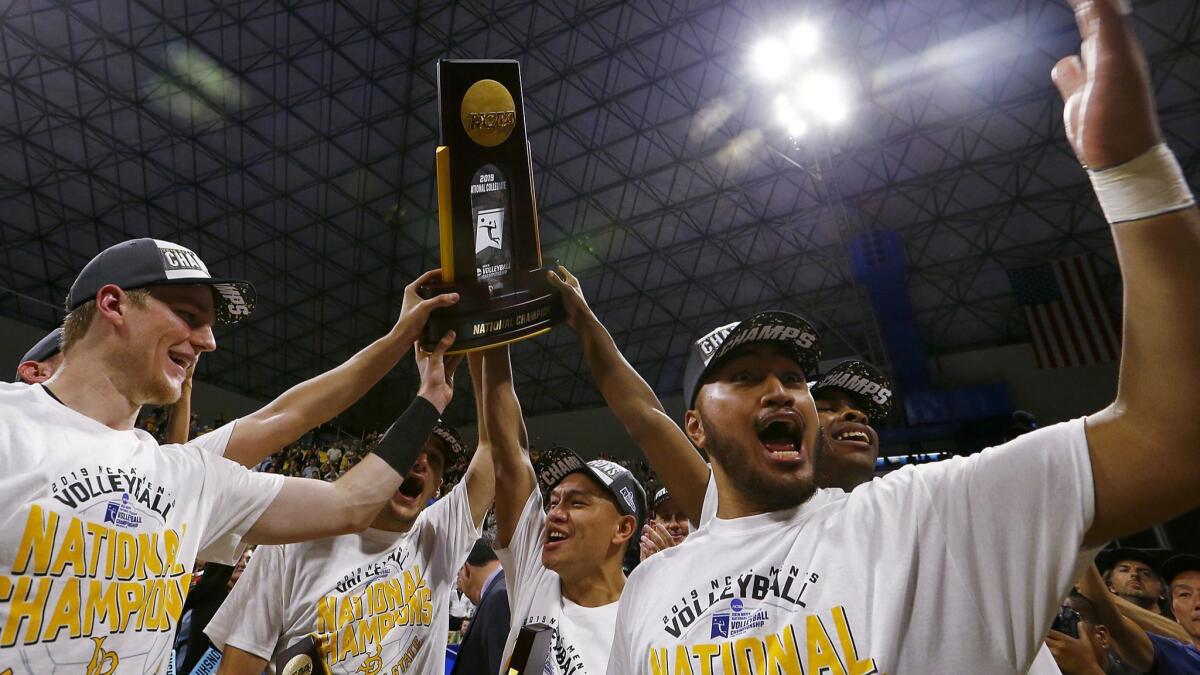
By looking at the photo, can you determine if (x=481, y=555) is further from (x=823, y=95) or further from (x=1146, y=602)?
(x=823, y=95)

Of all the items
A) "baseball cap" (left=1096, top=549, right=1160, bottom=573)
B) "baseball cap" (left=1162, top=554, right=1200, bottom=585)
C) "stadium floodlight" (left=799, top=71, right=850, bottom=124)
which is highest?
"stadium floodlight" (left=799, top=71, right=850, bottom=124)

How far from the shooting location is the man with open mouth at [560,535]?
204 cm

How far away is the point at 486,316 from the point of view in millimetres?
2045

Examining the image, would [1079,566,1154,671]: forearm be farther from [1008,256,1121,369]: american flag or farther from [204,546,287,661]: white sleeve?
[1008,256,1121,369]: american flag

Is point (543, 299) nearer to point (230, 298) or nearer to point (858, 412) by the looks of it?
point (230, 298)

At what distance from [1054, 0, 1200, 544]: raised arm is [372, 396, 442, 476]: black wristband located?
173 centimetres

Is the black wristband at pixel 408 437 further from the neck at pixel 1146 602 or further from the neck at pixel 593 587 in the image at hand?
the neck at pixel 1146 602

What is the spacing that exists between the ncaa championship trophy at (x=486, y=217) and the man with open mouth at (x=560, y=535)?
1.33 ft

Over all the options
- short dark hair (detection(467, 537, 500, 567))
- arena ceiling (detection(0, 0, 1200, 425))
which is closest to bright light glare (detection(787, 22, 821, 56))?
arena ceiling (detection(0, 0, 1200, 425))

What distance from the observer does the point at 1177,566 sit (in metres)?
3.41

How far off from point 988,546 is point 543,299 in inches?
58.4

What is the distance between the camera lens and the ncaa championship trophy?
77.3 inches

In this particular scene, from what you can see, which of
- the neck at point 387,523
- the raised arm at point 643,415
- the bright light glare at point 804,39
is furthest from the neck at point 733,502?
the bright light glare at point 804,39

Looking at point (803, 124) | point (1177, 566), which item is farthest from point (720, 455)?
point (803, 124)
